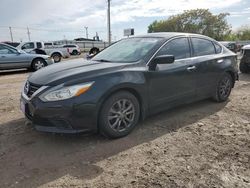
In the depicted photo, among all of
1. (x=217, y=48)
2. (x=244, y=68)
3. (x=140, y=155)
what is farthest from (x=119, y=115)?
(x=244, y=68)

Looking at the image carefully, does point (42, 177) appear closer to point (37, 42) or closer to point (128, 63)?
point (128, 63)

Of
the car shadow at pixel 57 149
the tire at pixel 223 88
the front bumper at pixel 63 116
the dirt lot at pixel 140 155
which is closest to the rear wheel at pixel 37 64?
the dirt lot at pixel 140 155

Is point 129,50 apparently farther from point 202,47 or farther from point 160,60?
point 202,47

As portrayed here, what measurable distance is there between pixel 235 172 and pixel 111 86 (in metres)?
1.89

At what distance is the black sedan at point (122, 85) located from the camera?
379cm

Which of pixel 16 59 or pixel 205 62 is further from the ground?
pixel 205 62

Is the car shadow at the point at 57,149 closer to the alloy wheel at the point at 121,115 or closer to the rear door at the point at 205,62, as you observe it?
the alloy wheel at the point at 121,115

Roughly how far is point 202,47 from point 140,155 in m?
2.96

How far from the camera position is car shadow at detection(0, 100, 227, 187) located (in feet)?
10.7

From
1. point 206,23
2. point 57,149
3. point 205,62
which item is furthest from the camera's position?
point 206,23

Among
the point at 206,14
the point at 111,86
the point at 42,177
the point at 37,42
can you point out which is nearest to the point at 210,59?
the point at 111,86

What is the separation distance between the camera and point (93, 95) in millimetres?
3836

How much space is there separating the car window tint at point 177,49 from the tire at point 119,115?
1.04 metres

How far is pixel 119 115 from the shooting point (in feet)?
13.7
